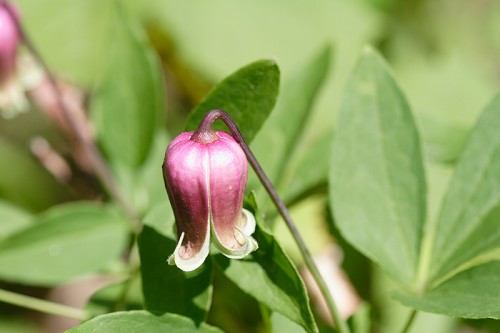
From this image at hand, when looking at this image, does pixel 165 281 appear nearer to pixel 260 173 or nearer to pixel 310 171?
pixel 260 173

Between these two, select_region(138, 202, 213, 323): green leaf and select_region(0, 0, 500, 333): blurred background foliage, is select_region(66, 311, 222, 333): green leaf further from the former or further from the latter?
select_region(0, 0, 500, 333): blurred background foliage

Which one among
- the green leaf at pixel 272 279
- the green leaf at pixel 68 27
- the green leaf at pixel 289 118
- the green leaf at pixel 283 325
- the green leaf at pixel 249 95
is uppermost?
the green leaf at pixel 249 95

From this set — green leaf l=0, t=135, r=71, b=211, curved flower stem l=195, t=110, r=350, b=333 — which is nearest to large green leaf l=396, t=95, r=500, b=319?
curved flower stem l=195, t=110, r=350, b=333

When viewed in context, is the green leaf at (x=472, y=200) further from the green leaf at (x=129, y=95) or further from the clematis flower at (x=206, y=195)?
the green leaf at (x=129, y=95)

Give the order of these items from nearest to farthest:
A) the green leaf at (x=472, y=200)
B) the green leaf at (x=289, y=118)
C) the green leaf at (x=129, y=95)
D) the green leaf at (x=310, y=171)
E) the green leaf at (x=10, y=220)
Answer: the green leaf at (x=472, y=200) → the green leaf at (x=289, y=118) → the green leaf at (x=310, y=171) → the green leaf at (x=129, y=95) → the green leaf at (x=10, y=220)

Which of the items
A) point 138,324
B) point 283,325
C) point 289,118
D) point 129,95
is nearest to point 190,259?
point 138,324

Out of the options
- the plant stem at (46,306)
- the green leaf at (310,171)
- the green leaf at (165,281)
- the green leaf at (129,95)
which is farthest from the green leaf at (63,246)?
the green leaf at (165,281)

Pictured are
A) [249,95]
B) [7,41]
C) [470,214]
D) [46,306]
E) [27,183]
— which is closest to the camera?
[249,95]
